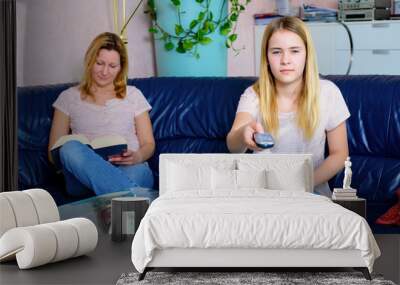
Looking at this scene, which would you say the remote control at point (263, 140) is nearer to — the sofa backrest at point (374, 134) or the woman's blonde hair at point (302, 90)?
the woman's blonde hair at point (302, 90)

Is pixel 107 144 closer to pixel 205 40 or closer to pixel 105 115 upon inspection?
pixel 105 115

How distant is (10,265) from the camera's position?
3.32m

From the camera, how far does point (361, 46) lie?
6.66 metres

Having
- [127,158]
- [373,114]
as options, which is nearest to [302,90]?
[373,114]

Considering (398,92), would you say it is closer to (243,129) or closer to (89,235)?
(243,129)

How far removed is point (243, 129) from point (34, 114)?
1.16 metres

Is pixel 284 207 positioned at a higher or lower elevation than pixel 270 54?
lower

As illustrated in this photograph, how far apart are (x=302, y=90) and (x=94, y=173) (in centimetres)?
116

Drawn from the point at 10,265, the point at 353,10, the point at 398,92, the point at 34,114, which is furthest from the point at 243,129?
the point at 353,10

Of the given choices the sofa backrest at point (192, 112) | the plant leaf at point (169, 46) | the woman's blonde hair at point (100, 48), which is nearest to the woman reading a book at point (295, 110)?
the sofa backrest at point (192, 112)

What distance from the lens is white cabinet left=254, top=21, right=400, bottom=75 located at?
6551 millimetres

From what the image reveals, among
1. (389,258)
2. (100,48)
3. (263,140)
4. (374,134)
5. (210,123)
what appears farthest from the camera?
(100,48)

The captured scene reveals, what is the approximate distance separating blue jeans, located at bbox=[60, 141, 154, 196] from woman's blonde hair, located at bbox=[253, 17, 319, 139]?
785 millimetres

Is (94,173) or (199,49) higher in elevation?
(199,49)
